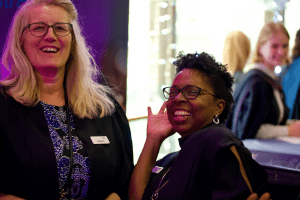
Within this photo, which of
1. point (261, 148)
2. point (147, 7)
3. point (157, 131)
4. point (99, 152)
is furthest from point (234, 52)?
point (99, 152)

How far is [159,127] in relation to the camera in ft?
5.66

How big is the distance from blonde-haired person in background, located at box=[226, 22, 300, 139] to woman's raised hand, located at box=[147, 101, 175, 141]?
152 centimetres

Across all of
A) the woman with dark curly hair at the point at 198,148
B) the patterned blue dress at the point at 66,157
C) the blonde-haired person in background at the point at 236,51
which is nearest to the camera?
the woman with dark curly hair at the point at 198,148

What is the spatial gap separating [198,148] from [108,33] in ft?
4.49

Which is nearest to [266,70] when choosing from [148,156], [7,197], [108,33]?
[108,33]

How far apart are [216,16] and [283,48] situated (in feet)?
10.6

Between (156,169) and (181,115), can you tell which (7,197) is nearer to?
(156,169)

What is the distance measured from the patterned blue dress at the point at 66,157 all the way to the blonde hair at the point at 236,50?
2.54 meters

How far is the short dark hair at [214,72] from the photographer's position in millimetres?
1446

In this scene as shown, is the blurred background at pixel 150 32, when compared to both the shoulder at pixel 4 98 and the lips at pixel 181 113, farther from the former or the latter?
the lips at pixel 181 113

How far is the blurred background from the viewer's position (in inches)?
Answer: 89.4

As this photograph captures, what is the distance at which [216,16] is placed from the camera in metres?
6.25

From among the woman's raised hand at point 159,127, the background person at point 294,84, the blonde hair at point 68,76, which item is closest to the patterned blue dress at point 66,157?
the blonde hair at point 68,76

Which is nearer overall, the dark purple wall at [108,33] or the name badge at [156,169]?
the name badge at [156,169]
